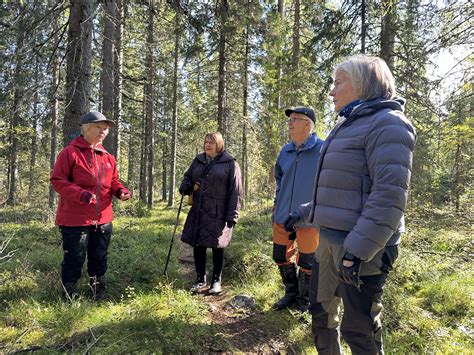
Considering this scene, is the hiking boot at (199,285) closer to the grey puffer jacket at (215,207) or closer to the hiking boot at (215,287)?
the hiking boot at (215,287)

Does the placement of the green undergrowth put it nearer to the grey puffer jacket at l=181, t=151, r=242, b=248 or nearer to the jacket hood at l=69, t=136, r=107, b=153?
the grey puffer jacket at l=181, t=151, r=242, b=248

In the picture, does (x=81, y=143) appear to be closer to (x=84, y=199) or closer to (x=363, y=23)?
(x=84, y=199)

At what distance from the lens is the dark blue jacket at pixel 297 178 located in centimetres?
393

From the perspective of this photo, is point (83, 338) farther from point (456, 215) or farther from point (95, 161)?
point (456, 215)

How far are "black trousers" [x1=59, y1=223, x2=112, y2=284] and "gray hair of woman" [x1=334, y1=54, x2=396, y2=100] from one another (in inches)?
138

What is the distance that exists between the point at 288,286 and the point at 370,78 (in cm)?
295

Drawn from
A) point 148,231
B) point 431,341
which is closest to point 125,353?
point 431,341

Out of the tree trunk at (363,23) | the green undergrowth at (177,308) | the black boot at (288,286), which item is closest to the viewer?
the green undergrowth at (177,308)

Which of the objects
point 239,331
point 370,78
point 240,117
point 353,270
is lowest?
point 239,331

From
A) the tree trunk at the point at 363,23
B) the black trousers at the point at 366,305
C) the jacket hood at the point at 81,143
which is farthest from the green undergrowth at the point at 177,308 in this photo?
the tree trunk at the point at 363,23

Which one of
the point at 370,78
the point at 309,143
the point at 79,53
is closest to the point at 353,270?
the point at 370,78

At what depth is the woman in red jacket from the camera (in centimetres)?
395

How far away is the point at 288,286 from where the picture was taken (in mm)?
4352

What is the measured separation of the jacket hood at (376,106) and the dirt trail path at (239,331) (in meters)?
2.58
